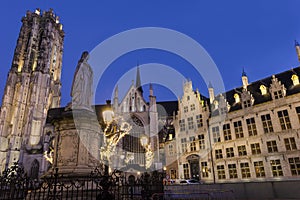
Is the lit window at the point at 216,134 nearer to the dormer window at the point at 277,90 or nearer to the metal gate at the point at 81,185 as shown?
the dormer window at the point at 277,90

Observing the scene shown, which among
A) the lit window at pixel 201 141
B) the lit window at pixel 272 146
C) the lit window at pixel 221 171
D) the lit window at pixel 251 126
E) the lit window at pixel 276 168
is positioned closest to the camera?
the lit window at pixel 276 168

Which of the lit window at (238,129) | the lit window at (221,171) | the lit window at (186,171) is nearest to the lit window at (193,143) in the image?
the lit window at (186,171)

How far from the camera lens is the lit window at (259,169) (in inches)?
782

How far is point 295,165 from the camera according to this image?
707 inches

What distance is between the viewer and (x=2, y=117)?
4131 centimetres

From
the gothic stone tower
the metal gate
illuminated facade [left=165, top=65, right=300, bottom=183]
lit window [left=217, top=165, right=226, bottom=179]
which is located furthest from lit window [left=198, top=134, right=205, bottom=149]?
the gothic stone tower

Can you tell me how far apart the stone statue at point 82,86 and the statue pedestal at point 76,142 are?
52 cm

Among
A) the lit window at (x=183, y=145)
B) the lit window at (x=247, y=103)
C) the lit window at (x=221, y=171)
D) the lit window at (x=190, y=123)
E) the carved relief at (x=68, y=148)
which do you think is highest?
the lit window at (x=247, y=103)

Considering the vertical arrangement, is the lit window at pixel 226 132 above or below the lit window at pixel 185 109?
below

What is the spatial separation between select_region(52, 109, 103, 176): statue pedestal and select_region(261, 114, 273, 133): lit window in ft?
61.7

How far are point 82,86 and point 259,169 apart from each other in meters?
19.7

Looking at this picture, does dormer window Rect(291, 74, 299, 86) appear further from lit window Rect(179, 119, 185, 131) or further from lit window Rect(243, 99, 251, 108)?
lit window Rect(179, 119, 185, 131)

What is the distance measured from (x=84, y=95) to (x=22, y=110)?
42.2 m

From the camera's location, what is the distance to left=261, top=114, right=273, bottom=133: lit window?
20.1 meters
